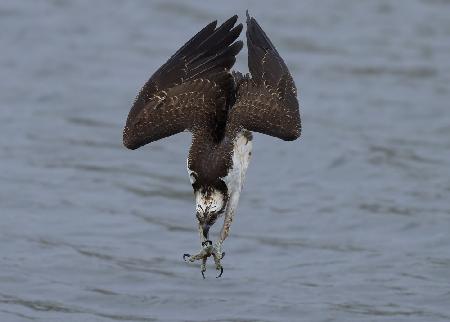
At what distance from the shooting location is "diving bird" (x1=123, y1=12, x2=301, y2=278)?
10539mm

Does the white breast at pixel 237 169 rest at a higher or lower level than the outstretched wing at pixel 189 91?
lower

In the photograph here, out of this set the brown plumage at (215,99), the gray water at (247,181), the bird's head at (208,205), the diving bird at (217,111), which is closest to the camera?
the bird's head at (208,205)

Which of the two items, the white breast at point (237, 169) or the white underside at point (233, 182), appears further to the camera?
the white breast at point (237, 169)

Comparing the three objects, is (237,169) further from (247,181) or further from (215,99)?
(247,181)

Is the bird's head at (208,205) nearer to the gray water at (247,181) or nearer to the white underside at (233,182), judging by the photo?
the white underside at (233,182)

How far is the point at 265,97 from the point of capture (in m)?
11.3

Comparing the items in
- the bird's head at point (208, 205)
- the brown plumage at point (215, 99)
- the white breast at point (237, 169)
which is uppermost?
the brown plumage at point (215, 99)

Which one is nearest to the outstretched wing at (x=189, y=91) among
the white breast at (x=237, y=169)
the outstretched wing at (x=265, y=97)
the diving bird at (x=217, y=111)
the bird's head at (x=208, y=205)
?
the diving bird at (x=217, y=111)

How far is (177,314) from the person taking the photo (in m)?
12.8

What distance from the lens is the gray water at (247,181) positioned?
43.5 ft

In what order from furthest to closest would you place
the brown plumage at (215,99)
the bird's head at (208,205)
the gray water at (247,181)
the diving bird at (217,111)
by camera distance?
the gray water at (247,181) < the brown plumage at (215,99) < the diving bird at (217,111) < the bird's head at (208,205)

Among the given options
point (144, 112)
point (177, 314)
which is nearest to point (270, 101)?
point (144, 112)

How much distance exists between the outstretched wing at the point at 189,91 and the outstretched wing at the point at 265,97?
0.53 feet

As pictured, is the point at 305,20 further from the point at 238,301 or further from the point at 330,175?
the point at 238,301
